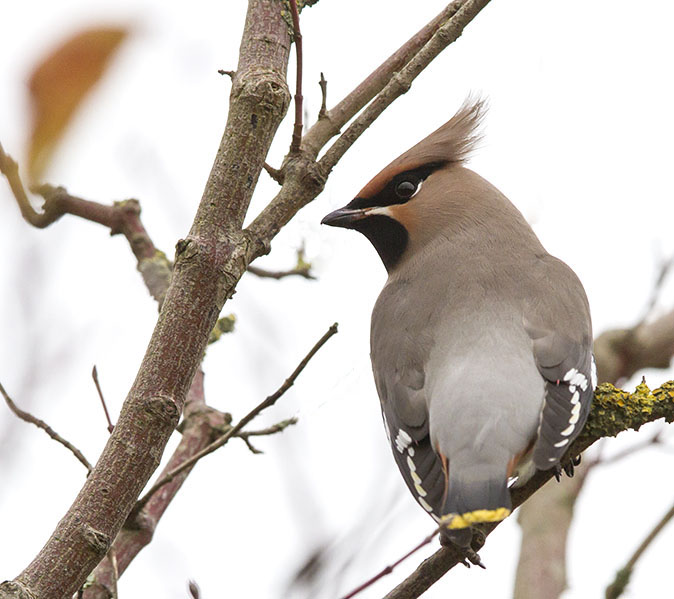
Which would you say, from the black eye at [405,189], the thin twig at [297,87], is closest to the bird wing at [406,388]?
the black eye at [405,189]

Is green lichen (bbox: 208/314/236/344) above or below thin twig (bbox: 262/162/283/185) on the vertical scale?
below

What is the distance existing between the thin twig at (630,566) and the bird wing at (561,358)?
58 cm

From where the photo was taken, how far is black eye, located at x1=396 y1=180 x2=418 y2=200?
411cm

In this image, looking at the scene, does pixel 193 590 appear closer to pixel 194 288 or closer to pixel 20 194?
pixel 194 288

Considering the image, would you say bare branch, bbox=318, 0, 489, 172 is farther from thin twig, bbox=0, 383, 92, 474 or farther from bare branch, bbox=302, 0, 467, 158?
thin twig, bbox=0, 383, 92, 474

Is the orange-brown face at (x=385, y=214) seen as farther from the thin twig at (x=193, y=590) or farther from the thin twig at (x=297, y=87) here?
the thin twig at (x=193, y=590)

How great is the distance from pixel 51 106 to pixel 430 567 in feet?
4.24

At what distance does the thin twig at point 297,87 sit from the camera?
248cm

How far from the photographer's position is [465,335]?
10.5ft

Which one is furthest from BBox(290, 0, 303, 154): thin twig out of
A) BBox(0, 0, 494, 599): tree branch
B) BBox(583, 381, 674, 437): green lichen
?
BBox(583, 381, 674, 437): green lichen

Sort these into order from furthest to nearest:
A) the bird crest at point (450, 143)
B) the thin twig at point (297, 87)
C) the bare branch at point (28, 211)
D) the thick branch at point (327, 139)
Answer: the bird crest at point (450, 143) → the bare branch at point (28, 211) → the thin twig at point (297, 87) → the thick branch at point (327, 139)

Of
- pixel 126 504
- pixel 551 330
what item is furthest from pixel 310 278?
pixel 126 504

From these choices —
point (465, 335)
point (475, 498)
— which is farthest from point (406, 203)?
point (475, 498)

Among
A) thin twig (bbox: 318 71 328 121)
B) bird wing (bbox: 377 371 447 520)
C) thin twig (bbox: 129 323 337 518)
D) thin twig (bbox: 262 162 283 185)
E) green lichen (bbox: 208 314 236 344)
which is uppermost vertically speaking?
thin twig (bbox: 318 71 328 121)
